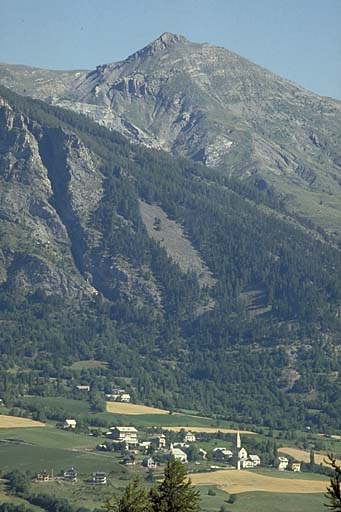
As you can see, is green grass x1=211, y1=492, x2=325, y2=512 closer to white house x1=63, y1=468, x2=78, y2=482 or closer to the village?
the village

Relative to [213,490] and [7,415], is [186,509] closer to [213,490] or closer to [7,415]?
[213,490]

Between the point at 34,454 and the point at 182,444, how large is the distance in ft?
84.8

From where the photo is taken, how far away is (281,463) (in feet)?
561

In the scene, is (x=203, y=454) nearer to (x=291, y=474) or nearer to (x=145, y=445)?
(x=145, y=445)

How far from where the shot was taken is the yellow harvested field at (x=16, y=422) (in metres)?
184

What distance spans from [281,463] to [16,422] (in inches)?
1500

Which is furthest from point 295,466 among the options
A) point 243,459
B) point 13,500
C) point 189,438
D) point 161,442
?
point 13,500

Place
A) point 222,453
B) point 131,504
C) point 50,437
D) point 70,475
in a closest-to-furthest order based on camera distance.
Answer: point 131,504, point 70,475, point 222,453, point 50,437

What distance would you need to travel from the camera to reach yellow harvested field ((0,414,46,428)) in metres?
184

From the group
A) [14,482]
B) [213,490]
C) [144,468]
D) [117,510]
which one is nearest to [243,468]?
[144,468]

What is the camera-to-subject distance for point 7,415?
195375 millimetres

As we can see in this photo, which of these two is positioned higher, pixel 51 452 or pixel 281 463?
pixel 281 463

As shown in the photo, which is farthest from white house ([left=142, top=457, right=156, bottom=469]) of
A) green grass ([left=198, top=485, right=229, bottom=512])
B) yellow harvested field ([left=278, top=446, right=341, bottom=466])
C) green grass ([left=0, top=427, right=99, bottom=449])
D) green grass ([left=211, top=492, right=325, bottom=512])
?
yellow harvested field ([left=278, top=446, right=341, bottom=466])

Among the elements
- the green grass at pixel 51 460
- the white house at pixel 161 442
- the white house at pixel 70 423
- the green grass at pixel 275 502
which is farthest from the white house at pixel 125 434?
the green grass at pixel 275 502
